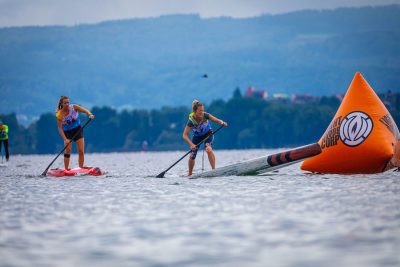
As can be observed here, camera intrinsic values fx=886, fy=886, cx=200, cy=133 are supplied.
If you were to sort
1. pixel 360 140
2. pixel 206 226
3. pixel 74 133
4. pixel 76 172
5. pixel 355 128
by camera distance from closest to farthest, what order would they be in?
pixel 206 226
pixel 360 140
pixel 355 128
pixel 74 133
pixel 76 172

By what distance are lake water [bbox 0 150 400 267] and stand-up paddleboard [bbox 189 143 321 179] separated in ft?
6.86

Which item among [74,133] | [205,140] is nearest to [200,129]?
[205,140]

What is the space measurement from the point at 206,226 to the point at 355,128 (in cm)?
1067

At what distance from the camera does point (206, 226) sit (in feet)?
35.5

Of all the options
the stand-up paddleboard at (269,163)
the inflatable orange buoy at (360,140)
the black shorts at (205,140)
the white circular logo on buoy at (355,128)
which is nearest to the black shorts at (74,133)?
the black shorts at (205,140)

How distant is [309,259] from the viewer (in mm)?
8188

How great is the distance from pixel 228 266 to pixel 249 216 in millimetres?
3882

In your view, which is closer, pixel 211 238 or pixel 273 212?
pixel 211 238

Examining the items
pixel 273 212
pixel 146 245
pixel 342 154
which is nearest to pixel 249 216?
pixel 273 212

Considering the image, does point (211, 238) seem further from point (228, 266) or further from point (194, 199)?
point (194, 199)

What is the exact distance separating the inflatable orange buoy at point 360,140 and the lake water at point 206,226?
8.99 feet

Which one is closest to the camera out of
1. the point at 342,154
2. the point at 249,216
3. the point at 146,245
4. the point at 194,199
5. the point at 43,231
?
the point at 146,245

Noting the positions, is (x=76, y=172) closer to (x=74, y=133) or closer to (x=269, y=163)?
(x=74, y=133)

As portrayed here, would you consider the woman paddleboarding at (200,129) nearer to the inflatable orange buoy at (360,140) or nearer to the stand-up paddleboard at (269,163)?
the stand-up paddleboard at (269,163)
